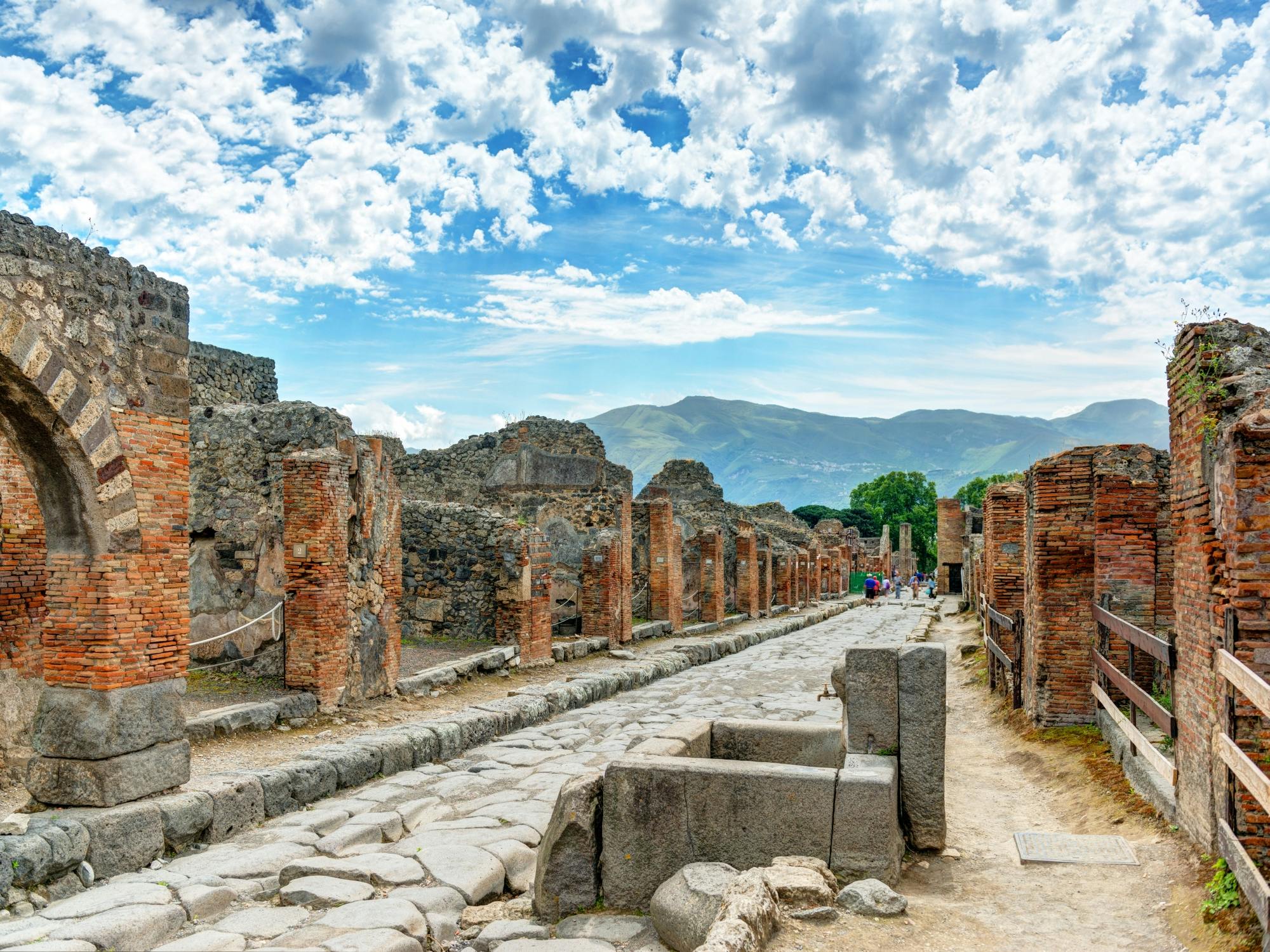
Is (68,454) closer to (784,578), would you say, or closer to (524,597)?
(524,597)

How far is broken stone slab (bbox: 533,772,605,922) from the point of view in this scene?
5586 millimetres

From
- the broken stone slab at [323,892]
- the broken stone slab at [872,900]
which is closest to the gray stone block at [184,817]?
the broken stone slab at [323,892]

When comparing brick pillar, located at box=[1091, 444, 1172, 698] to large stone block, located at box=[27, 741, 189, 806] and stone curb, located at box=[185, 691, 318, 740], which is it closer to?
stone curb, located at box=[185, 691, 318, 740]

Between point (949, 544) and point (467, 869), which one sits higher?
point (949, 544)

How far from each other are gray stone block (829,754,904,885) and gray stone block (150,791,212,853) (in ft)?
16.0

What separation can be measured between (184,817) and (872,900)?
517cm

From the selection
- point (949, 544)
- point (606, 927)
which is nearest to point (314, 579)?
point (606, 927)

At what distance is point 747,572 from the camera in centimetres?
2708

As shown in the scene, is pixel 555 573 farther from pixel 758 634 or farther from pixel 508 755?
pixel 508 755

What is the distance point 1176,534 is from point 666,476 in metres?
29.1

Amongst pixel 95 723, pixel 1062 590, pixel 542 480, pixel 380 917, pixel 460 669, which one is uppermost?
pixel 542 480

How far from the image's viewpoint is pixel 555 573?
2050cm

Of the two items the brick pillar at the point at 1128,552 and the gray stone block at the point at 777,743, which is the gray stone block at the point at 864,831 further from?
the brick pillar at the point at 1128,552

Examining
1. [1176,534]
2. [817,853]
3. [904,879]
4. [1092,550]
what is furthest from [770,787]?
[1092,550]
